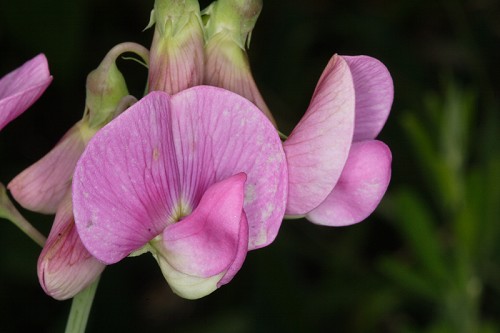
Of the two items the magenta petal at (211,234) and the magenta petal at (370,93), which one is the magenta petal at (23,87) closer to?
the magenta petal at (211,234)

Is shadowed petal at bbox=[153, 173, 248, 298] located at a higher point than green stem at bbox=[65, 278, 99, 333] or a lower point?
higher

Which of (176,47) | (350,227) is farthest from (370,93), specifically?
(350,227)

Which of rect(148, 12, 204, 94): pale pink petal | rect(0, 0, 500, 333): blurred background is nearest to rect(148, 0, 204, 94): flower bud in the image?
rect(148, 12, 204, 94): pale pink petal

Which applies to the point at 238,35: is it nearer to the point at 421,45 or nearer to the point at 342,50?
the point at 342,50

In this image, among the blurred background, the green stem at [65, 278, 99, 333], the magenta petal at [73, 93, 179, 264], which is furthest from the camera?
the blurred background

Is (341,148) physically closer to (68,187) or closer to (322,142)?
(322,142)

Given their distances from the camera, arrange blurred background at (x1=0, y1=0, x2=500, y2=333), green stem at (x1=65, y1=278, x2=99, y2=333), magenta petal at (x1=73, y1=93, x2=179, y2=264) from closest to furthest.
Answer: magenta petal at (x1=73, y1=93, x2=179, y2=264) < green stem at (x1=65, y1=278, x2=99, y2=333) < blurred background at (x1=0, y1=0, x2=500, y2=333)

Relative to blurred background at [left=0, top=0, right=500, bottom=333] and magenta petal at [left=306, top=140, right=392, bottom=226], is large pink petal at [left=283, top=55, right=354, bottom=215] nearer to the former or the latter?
magenta petal at [left=306, top=140, right=392, bottom=226]
